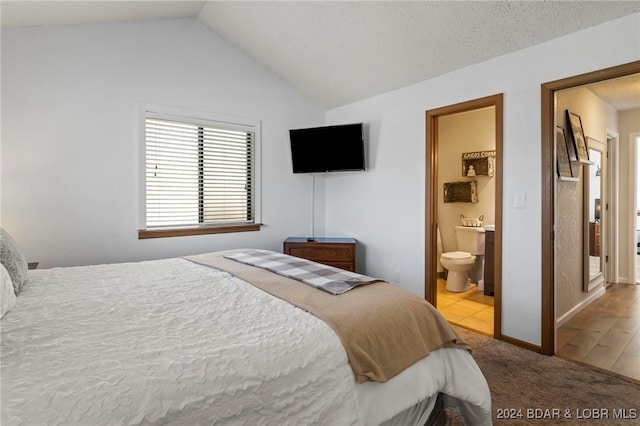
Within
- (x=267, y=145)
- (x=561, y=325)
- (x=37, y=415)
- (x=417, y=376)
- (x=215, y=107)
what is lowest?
(x=561, y=325)

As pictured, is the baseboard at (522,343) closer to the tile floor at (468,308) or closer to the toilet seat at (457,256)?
the tile floor at (468,308)

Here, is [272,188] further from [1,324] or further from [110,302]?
[1,324]

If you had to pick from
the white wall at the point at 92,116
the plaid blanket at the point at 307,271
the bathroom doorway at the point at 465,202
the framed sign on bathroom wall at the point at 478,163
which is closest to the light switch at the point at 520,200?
the bathroom doorway at the point at 465,202

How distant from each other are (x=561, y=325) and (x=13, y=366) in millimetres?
3868

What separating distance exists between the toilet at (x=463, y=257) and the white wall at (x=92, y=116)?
8.70 ft

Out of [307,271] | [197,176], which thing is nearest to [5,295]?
[307,271]

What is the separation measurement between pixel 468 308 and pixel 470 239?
1293 mm

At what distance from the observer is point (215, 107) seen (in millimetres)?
3617

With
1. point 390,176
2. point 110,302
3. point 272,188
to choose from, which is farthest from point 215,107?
point 110,302

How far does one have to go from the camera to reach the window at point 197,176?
10.8 ft

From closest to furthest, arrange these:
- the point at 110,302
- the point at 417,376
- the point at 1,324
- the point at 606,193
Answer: the point at 1,324 < the point at 417,376 < the point at 110,302 < the point at 606,193

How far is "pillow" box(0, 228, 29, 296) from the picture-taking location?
164 cm

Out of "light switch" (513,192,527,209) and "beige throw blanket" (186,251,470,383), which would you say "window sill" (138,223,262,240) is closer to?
"beige throw blanket" (186,251,470,383)

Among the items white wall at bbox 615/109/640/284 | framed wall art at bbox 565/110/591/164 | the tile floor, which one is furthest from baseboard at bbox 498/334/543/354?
white wall at bbox 615/109/640/284
